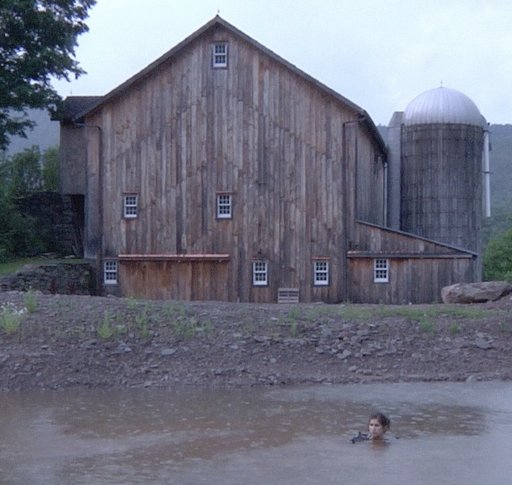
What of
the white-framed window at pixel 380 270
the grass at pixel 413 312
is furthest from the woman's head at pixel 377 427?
the white-framed window at pixel 380 270

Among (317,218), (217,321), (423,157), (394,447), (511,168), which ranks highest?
(511,168)

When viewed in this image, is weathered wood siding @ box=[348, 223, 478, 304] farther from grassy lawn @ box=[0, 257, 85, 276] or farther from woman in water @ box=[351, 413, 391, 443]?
woman in water @ box=[351, 413, 391, 443]

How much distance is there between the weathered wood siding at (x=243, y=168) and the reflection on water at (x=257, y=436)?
14.7m

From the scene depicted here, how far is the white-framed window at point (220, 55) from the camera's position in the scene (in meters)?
35.8

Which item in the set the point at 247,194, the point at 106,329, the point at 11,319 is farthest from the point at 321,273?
the point at 11,319

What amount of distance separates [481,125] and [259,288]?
15.5 meters

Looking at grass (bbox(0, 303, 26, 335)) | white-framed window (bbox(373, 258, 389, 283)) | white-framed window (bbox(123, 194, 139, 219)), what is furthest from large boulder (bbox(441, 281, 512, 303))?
grass (bbox(0, 303, 26, 335))

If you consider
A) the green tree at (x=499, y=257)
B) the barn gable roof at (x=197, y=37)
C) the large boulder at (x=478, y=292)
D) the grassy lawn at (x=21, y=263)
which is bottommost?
the large boulder at (x=478, y=292)

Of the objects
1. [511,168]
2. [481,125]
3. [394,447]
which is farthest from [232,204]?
[511,168]

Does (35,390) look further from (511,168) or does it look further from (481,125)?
(511,168)

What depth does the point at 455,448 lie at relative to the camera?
14859 millimetres

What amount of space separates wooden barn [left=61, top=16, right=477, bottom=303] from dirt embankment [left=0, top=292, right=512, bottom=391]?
31.9 ft

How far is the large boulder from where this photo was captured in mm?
29391

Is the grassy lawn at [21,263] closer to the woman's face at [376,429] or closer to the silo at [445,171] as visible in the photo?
the silo at [445,171]
